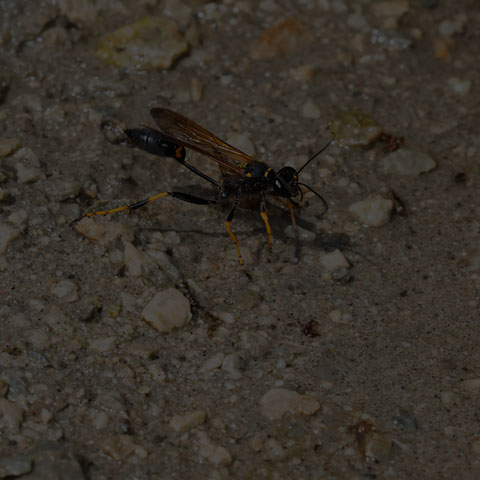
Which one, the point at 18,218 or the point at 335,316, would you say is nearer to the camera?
the point at 335,316

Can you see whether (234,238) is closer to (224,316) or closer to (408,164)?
(224,316)

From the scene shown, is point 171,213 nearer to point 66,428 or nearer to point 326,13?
point 66,428

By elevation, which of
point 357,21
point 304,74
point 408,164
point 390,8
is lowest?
point 408,164

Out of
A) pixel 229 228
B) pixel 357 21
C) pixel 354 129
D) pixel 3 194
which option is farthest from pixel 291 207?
pixel 357 21

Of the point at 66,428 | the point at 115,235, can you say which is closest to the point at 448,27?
the point at 115,235

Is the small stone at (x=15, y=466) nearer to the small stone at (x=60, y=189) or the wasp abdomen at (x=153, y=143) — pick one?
the small stone at (x=60, y=189)

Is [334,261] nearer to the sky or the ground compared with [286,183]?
nearer to the ground

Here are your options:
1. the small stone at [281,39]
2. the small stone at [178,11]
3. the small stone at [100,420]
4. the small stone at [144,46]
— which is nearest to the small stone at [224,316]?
the small stone at [100,420]
